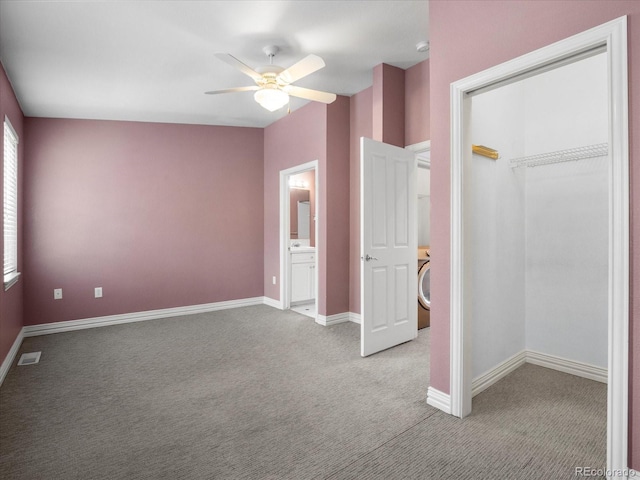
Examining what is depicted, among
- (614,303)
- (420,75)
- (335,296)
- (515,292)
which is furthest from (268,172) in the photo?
(614,303)

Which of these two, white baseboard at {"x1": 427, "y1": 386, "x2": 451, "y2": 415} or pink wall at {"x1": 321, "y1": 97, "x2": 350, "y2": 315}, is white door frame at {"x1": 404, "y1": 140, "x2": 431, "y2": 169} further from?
white baseboard at {"x1": 427, "y1": 386, "x2": 451, "y2": 415}

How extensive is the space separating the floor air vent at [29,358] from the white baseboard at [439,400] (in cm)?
334

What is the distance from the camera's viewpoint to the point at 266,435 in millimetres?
2055

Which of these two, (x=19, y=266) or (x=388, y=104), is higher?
(x=388, y=104)

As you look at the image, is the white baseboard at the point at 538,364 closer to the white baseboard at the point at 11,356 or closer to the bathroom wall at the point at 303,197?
the white baseboard at the point at 11,356

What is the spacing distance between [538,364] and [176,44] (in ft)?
13.0

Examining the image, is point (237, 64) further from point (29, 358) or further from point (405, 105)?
point (29, 358)

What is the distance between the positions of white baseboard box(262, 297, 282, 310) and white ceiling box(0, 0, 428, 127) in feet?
9.05

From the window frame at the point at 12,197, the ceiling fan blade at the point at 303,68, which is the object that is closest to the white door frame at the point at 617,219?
the ceiling fan blade at the point at 303,68

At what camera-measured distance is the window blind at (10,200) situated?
136 inches

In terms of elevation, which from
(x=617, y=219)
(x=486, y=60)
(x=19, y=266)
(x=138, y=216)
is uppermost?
(x=486, y=60)

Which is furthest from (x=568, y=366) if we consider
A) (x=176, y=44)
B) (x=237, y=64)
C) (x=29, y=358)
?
(x=29, y=358)

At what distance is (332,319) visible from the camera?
4.45 metres

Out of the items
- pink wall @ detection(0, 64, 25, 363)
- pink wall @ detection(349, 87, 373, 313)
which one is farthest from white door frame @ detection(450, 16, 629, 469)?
pink wall @ detection(0, 64, 25, 363)
